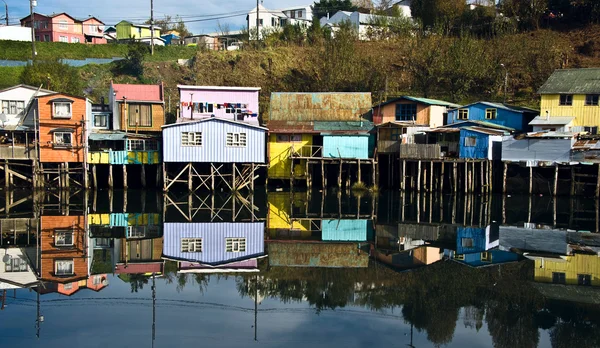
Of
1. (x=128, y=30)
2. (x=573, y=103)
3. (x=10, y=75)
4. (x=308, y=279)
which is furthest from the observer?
(x=128, y=30)

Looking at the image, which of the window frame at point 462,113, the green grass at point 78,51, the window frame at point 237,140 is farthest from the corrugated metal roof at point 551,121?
the green grass at point 78,51

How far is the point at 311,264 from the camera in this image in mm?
20344

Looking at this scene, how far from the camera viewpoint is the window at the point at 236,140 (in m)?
38.2

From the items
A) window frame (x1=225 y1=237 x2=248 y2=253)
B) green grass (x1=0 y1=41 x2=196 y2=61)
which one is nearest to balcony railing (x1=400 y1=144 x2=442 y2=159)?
window frame (x1=225 y1=237 x2=248 y2=253)

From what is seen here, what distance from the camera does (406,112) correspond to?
41.5 m

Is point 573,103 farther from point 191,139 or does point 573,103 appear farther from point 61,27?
point 61,27

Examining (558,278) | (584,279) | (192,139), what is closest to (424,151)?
(192,139)

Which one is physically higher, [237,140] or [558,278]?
[237,140]

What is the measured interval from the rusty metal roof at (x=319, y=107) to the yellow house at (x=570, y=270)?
23129mm

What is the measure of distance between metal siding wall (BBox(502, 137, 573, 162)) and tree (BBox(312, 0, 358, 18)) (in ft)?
122

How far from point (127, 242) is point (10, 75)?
36122 millimetres

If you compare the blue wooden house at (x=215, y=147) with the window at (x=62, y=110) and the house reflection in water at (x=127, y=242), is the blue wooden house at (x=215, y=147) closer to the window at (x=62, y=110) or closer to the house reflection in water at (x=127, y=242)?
the window at (x=62, y=110)

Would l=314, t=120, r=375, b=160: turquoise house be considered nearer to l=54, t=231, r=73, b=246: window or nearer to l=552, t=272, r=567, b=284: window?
l=54, t=231, r=73, b=246: window

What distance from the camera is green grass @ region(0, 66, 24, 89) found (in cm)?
5154
